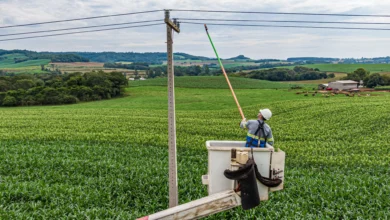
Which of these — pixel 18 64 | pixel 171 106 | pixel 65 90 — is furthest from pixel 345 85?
pixel 18 64

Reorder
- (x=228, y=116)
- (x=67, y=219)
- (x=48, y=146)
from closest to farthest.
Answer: (x=67, y=219) < (x=48, y=146) < (x=228, y=116)

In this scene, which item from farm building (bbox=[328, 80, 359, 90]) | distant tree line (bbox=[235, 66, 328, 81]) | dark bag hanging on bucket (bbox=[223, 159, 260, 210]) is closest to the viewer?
dark bag hanging on bucket (bbox=[223, 159, 260, 210])

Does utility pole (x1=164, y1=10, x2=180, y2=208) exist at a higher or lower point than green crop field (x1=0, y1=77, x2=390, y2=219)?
higher

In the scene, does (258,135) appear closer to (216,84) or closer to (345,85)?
(345,85)

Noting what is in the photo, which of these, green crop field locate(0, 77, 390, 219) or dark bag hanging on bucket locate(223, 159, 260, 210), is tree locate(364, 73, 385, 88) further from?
dark bag hanging on bucket locate(223, 159, 260, 210)

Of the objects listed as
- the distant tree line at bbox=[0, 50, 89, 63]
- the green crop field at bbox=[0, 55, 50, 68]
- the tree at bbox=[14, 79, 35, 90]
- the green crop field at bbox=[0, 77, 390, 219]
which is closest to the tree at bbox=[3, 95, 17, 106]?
the tree at bbox=[14, 79, 35, 90]

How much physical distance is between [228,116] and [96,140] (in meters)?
16.1

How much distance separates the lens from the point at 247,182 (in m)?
4.51

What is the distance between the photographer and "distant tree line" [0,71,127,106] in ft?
181

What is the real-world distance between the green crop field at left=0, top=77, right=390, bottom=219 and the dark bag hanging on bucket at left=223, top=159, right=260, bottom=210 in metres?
3.90

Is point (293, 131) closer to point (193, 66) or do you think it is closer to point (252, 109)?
point (252, 109)

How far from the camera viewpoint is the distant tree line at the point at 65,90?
181ft

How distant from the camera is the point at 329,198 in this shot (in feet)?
31.1

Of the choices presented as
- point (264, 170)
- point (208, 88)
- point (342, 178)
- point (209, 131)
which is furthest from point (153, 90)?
point (264, 170)
